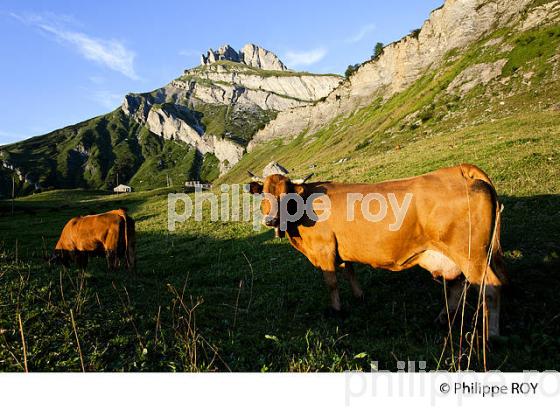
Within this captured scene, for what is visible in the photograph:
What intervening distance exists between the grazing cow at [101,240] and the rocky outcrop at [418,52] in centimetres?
9071

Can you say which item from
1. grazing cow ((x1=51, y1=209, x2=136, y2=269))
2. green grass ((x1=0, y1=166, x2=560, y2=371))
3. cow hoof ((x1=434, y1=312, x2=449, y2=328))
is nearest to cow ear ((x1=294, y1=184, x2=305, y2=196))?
green grass ((x1=0, y1=166, x2=560, y2=371))

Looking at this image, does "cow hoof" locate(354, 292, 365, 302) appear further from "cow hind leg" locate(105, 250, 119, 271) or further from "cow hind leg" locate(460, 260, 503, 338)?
"cow hind leg" locate(105, 250, 119, 271)

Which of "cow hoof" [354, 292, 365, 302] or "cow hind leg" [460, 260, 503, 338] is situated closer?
"cow hind leg" [460, 260, 503, 338]

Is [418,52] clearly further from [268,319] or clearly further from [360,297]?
[268,319]

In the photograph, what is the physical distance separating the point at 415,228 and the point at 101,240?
13066 millimetres

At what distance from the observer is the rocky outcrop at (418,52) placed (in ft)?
271

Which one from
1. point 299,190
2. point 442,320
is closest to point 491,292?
point 442,320

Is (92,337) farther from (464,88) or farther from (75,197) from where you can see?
(75,197)

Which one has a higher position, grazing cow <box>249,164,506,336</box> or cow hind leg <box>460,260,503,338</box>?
grazing cow <box>249,164,506,336</box>

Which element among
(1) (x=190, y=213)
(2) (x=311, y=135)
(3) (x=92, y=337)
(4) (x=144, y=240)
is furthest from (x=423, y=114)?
(2) (x=311, y=135)

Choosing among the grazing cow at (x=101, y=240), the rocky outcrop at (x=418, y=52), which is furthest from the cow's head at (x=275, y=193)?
the rocky outcrop at (x=418, y=52)

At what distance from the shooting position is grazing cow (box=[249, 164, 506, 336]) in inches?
258

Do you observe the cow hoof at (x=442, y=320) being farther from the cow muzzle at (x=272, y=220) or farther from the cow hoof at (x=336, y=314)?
the cow muzzle at (x=272, y=220)

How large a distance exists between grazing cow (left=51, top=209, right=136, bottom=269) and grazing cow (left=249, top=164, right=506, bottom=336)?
8396mm
